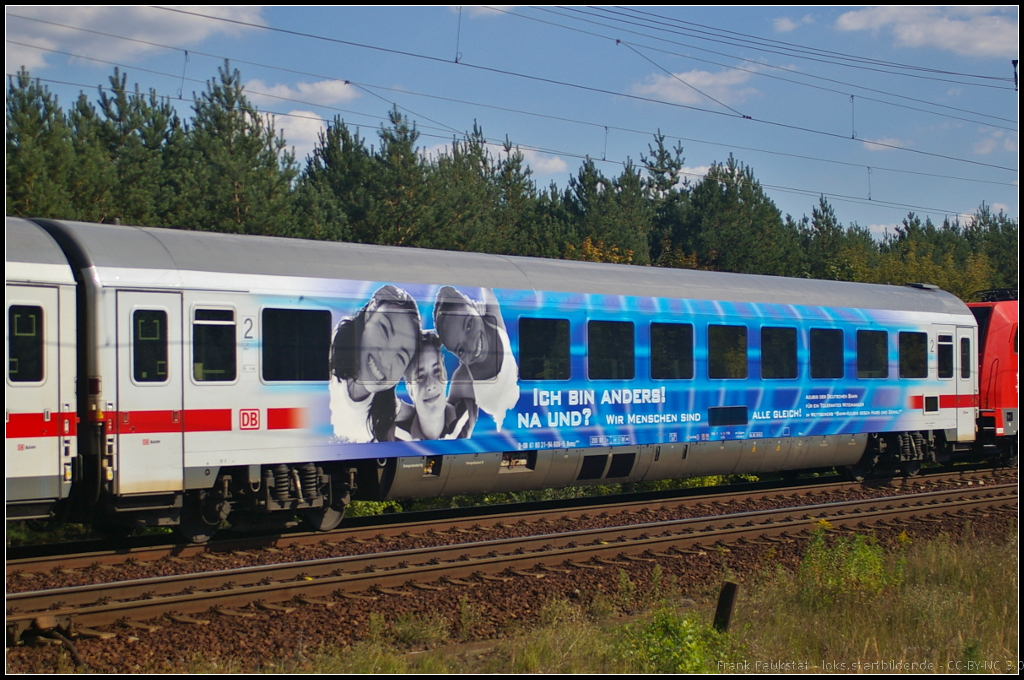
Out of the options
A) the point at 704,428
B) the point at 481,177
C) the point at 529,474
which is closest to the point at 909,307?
the point at 704,428

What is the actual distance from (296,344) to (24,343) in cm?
259

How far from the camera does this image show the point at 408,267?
11258 mm

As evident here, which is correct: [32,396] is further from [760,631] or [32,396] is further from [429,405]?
[760,631]

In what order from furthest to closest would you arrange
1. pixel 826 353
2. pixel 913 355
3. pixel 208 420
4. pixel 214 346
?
pixel 913 355, pixel 826 353, pixel 214 346, pixel 208 420

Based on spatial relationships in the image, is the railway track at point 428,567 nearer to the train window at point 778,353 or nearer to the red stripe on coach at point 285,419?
the red stripe on coach at point 285,419

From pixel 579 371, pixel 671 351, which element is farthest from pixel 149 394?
pixel 671 351

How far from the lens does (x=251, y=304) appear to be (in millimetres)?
9914

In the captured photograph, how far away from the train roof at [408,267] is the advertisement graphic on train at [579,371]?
0.60 ft

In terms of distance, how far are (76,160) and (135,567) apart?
58.9 feet

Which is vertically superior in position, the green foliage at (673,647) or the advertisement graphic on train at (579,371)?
the advertisement graphic on train at (579,371)

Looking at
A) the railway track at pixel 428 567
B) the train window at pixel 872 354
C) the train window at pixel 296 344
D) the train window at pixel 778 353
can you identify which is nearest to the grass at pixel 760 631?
the railway track at pixel 428 567

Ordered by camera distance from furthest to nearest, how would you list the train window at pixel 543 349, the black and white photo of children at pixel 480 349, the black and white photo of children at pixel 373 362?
the train window at pixel 543 349 < the black and white photo of children at pixel 480 349 < the black and white photo of children at pixel 373 362

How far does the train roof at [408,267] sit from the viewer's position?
944 cm

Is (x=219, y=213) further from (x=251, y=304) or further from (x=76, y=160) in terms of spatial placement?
(x=251, y=304)
